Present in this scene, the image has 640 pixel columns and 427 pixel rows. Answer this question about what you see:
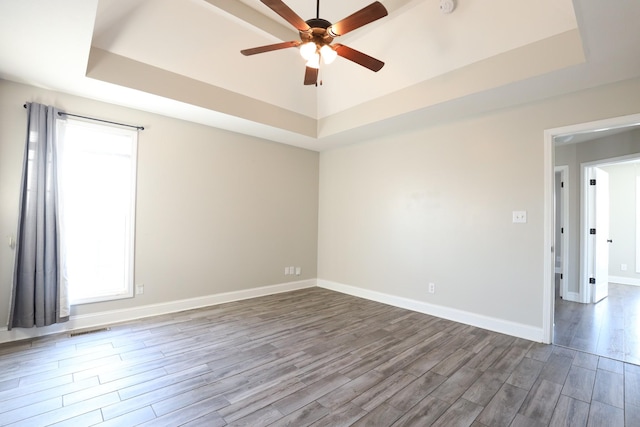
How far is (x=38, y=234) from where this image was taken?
9.98 ft

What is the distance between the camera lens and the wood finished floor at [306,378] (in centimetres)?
193

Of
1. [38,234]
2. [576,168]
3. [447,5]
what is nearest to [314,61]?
[447,5]

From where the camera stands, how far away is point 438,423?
6.15 ft

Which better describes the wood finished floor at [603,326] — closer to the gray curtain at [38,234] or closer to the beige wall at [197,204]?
the beige wall at [197,204]

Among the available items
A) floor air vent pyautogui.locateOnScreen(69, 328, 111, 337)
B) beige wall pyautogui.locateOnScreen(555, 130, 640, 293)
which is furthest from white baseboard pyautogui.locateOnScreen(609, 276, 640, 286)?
floor air vent pyautogui.locateOnScreen(69, 328, 111, 337)

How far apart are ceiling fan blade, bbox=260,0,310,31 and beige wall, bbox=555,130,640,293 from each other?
16.2ft

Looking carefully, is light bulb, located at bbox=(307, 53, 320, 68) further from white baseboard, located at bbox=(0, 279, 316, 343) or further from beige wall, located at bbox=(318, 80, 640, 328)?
white baseboard, located at bbox=(0, 279, 316, 343)

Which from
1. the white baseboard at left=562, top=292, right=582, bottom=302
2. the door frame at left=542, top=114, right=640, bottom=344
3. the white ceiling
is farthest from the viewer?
the white baseboard at left=562, top=292, right=582, bottom=302

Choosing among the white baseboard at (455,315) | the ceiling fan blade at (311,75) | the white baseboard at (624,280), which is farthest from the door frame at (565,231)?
the ceiling fan blade at (311,75)

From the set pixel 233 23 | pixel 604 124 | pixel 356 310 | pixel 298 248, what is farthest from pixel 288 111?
pixel 604 124

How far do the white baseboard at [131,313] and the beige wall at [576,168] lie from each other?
486cm

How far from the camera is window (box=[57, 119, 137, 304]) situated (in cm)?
333

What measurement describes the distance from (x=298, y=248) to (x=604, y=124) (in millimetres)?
4402

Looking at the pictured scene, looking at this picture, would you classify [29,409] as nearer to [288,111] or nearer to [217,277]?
[217,277]
